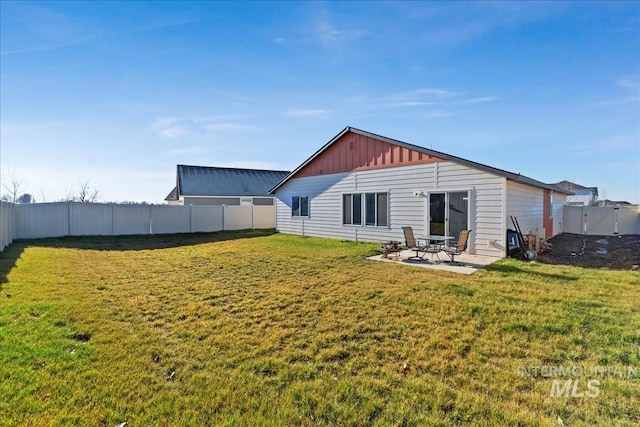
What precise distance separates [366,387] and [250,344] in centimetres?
167

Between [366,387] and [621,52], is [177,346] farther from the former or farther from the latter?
[621,52]

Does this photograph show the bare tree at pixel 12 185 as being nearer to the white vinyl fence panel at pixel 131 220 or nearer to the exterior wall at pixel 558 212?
the white vinyl fence panel at pixel 131 220

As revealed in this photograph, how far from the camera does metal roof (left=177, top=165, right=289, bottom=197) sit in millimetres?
27625

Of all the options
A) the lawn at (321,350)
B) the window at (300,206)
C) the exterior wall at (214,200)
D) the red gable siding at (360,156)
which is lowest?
the lawn at (321,350)

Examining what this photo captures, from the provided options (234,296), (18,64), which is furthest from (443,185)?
(18,64)

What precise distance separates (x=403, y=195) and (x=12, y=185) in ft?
110

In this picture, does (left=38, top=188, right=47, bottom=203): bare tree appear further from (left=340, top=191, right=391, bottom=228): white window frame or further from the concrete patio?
the concrete patio

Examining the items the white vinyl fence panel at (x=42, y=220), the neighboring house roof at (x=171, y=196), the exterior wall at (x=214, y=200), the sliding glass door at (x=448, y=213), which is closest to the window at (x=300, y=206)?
the sliding glass door at (x=448, y=213)

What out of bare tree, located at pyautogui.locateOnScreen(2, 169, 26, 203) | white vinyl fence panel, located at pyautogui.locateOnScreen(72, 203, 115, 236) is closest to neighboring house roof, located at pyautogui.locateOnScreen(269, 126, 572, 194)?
white vinyl fence panel, located at pyautogui.locateOnScreen(72, 203, 115, 236)

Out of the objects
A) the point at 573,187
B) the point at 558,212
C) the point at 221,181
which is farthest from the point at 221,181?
the point at 573,187

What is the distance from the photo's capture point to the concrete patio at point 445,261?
A: 8.49m

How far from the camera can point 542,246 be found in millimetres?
12188

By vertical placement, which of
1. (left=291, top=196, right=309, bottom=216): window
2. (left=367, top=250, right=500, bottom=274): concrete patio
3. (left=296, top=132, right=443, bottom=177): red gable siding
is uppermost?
(left=296, top=132, right=443, bottom=177): red gable siding

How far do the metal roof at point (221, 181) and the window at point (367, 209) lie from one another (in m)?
14.7
